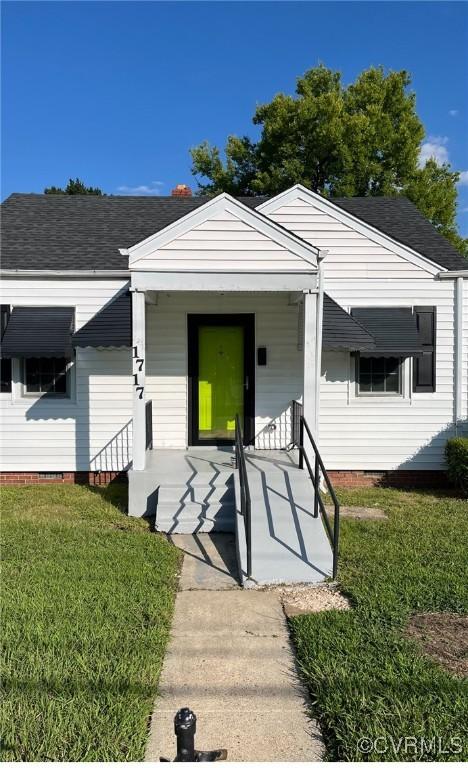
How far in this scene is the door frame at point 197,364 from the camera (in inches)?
361

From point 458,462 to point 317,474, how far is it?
3.59 metres

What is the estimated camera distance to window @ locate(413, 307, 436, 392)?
29.7ft

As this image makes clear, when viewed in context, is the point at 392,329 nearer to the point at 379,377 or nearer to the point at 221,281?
the point at 379,377

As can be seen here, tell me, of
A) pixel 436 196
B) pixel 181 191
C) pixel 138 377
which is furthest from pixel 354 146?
pixel 138 377

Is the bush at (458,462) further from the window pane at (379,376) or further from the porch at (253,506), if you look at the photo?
the porch at (253,506)

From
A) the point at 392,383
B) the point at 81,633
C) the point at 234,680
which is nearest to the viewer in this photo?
the point at 234,680

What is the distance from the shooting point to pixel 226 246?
7.11 meters

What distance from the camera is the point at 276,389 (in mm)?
9227

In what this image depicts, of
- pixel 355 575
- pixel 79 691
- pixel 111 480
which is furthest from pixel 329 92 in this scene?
pixel 79 691

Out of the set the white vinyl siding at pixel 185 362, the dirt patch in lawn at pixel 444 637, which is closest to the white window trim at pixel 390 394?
the white vinyl siding at pixel 185 362

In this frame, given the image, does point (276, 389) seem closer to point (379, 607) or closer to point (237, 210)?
point (237, 210)

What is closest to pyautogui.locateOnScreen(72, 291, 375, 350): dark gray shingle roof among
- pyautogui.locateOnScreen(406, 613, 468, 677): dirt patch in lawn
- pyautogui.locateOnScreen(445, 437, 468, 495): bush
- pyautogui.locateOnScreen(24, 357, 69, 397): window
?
pyautogui.locateOnScreen(24, 357, 69, 397): window

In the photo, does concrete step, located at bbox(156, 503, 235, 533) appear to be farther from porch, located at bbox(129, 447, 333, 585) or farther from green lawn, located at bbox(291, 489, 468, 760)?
green lawn, located at bbox(291, 489, 468, 760)

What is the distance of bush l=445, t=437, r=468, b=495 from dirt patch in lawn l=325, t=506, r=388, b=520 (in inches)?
68.5
